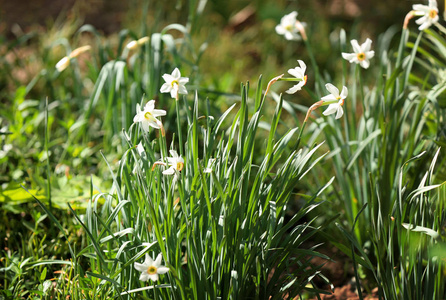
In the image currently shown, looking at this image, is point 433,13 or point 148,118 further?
point 433,13

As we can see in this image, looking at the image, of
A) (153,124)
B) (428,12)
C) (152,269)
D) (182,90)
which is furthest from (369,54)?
(152,269)

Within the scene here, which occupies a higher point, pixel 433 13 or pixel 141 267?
pixel 433 13

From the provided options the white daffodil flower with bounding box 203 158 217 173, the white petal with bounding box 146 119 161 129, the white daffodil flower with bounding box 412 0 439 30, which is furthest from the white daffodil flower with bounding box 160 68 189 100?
the white daffodil flower with bounding box 412 0 439 30

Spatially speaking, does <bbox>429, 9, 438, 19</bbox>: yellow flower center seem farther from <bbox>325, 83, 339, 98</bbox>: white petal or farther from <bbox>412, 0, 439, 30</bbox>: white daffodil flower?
<bbox>325, 83, 339, 98</bbox>: white petal

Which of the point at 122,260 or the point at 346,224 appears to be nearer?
the point at 122,260

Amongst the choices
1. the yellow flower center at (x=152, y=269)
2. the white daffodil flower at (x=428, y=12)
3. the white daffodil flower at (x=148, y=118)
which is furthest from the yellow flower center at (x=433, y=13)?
the yellow flower center at (x=152, y=269)

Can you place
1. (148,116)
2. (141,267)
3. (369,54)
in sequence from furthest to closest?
1. (369,54)
2. (148,116)
3. (141,267)

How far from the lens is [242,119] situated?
1476 millimetres

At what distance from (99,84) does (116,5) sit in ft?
9.46

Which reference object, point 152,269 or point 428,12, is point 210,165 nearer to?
point 152,269

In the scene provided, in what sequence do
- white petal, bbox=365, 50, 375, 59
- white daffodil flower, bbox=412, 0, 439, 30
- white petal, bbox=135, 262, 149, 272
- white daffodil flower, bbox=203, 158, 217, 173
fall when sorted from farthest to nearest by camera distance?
white daffodil flower, bbox=412, 0, 439, 30 → white petal, bbox=365, 50, 375, 59 → white daffodil flower, bbox=203, 158, 217, 173 → white petal, bbox=135, 262, 149, 272

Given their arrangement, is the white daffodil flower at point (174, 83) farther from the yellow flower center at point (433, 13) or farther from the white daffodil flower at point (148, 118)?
the yellow flower center at point (433, 13)

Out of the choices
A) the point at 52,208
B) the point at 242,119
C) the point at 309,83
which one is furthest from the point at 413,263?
the point at 309,83

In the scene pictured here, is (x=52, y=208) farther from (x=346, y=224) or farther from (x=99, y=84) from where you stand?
(x=346, y=224)
